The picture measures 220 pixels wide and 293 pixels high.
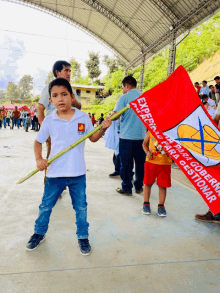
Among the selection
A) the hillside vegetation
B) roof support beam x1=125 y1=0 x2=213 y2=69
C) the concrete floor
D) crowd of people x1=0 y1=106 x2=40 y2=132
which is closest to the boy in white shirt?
the concrete floor

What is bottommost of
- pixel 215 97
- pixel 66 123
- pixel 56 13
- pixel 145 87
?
pixel 66 123

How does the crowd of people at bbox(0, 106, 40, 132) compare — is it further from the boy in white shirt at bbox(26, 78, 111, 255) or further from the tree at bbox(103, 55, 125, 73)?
the tree at bbox(103, 55, 125, 73)

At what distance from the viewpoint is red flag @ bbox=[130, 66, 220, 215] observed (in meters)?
2.32

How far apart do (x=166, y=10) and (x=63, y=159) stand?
471 inches

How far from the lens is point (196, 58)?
29.5 metres

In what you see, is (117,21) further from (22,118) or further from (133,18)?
(22,118)

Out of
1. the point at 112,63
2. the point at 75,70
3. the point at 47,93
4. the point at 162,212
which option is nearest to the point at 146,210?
the point at 162,212

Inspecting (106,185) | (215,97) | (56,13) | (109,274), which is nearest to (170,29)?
(215,97)

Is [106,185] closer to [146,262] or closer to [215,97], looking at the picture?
[146,262]

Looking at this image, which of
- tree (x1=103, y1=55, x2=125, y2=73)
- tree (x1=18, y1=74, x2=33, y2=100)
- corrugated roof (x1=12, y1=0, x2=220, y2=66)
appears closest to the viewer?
corrugated roof (x1=12, y1=0, x2=220, y2=66)

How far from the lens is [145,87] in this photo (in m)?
26.8

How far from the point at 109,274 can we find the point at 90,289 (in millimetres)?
Result: 224

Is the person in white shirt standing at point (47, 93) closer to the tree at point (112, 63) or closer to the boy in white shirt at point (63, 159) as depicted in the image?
the boy in white shirt at point (63, 159)

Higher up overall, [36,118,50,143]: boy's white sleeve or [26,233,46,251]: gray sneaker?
[36,118,50,143]: boy's white sleeve
